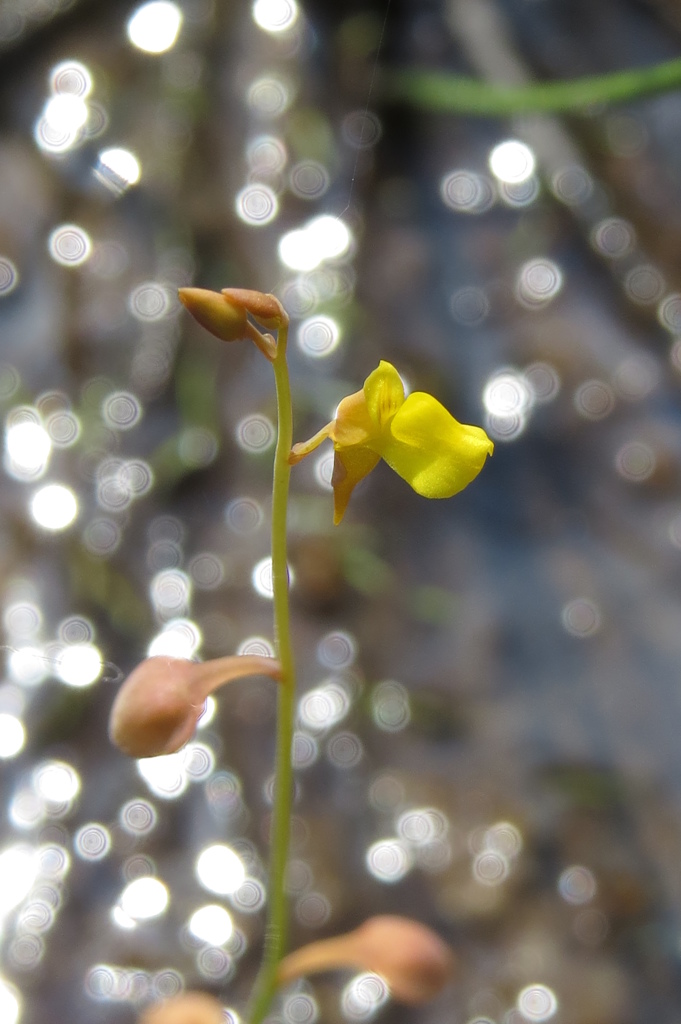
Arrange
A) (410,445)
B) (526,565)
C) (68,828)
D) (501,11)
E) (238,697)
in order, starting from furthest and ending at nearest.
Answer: (501,11) → (526,565) → (238,697) → (68,828) → (410,445)

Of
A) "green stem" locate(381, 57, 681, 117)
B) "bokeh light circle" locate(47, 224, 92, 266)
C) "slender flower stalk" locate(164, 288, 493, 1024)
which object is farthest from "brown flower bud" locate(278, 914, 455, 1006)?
"green stem" locate(381, 57, 681, 117)

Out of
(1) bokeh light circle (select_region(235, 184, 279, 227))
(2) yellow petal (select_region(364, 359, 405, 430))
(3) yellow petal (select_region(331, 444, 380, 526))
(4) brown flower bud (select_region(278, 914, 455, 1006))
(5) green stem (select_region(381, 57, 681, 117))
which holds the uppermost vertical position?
(5) green stem (select_region(381, 57, 681, 117))

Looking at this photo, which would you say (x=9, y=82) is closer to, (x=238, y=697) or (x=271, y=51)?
(x=271, y=51)

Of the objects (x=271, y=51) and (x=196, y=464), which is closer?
(x=196, y=464)

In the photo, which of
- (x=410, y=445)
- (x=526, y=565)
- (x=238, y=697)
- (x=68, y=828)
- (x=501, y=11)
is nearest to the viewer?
(x=410, y=445)

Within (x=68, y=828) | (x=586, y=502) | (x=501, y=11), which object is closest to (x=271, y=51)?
(x=501, y=11)

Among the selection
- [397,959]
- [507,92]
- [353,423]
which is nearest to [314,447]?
[353,423]

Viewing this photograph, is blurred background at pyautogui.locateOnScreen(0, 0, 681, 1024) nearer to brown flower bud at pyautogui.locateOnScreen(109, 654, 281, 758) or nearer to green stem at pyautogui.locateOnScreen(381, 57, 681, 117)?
green stem at pyautogui.locateOnScreen(381, 57, 681, 117)
